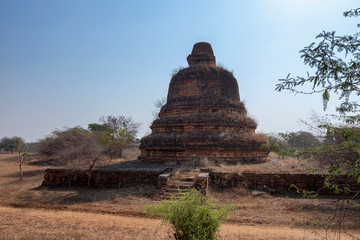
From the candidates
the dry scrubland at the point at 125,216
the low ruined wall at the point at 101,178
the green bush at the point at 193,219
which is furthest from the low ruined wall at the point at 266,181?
the green bush at the point at 193,219

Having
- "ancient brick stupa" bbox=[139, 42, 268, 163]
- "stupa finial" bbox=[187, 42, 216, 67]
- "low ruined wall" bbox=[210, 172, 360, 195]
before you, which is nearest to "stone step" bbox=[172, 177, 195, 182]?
"low ruined wall" bbox=[210, 172, 360, 195]

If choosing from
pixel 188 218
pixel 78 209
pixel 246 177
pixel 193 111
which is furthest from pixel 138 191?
pixel 193 111

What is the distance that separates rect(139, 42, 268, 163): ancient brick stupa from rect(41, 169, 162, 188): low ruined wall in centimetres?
276

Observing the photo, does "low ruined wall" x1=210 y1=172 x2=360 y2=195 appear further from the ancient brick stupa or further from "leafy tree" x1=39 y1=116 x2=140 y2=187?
"leafy tree" x1=39 y1=116 x2=140 y2=187

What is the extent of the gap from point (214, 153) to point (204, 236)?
26.2 feet

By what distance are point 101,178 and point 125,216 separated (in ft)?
12.2

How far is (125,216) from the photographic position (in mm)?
6129

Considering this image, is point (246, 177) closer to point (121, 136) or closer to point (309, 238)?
point (309, 238)

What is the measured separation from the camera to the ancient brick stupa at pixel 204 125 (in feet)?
37.3

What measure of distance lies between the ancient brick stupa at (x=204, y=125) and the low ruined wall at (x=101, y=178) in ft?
9.05

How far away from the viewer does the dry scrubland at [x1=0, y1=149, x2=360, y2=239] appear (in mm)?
4836

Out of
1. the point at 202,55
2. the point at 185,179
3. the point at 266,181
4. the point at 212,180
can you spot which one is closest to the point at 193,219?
the point at 185,179

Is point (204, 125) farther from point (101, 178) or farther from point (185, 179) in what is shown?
point (101, 178)

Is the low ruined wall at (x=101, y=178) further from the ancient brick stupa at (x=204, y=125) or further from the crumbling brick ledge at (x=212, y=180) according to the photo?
the ancient brick stupa at (x=204, y=125)
